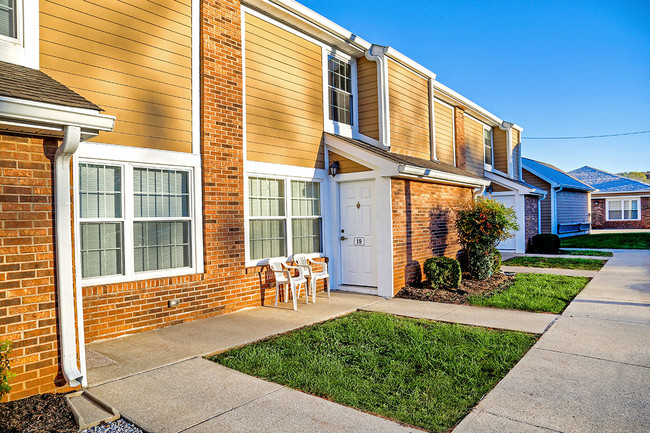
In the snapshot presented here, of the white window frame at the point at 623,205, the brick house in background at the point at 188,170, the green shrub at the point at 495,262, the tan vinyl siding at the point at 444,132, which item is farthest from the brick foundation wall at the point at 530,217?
the white window frame at the point at 623,205

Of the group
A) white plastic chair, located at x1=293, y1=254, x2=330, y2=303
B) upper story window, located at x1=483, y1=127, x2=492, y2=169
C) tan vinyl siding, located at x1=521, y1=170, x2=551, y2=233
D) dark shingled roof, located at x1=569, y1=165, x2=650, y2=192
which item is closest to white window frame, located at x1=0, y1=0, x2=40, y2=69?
white plastic chair, located at x1=293, y1=254, x2=330, y2=303

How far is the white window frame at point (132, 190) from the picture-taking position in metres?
5.37

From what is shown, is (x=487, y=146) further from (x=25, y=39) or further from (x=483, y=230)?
(x=25, y=39)

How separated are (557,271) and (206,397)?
34.2 ft

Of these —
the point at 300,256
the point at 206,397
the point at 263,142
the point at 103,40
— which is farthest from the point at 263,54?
the point at 206,397

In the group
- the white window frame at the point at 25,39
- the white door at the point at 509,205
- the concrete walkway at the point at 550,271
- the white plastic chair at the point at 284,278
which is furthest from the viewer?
the white door at the point at 509,205

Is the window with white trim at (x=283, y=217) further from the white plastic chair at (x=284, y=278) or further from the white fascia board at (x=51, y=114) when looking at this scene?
the white fascia board at (x=51, y=114)

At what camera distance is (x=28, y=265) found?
12.0 ft

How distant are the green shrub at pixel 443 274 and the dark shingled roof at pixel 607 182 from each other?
2830 cm

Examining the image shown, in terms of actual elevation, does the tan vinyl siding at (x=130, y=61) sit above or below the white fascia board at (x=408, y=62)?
below

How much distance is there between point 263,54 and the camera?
7.64 meters

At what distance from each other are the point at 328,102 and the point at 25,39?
5594 millimetres

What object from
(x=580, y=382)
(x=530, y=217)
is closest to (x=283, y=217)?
(x=580, y=382)

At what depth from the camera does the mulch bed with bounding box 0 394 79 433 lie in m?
3.07
